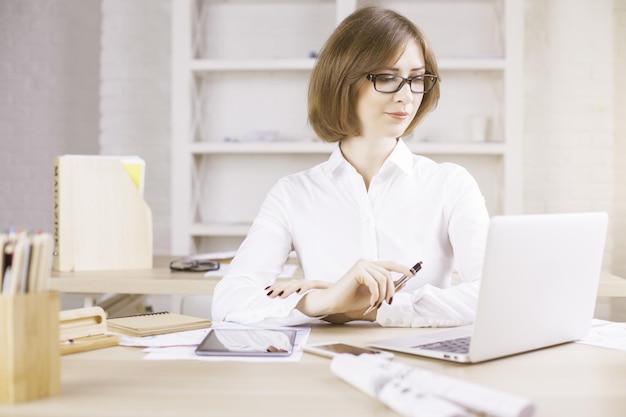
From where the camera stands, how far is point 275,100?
378 centimetres

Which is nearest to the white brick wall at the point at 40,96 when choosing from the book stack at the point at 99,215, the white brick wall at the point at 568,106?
the book stack at the point at 99,215

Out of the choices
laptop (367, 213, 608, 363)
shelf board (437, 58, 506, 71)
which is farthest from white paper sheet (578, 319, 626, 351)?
shelf board (437, 58, 506, 71)

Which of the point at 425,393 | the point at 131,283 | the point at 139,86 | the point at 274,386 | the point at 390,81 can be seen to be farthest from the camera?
the point at 139,86

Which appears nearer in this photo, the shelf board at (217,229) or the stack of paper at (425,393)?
the stack of paper at (425,393)

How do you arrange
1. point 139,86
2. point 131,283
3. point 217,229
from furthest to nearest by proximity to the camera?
point 139,86
point 217,229
point 131,283

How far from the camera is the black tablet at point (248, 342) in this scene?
1110mm

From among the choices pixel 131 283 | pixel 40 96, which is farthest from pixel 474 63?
pixel 40 96

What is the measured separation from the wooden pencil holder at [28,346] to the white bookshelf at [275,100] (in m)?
2.68

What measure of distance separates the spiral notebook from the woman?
0.55 feet

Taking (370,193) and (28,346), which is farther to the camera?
(370,193)

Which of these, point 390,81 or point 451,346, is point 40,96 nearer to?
point 390,81

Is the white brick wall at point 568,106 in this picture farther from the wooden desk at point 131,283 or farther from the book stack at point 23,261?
the book stack at point 23,261

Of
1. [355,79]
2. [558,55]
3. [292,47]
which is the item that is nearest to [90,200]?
[355,79]

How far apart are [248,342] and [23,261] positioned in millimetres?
441
